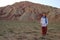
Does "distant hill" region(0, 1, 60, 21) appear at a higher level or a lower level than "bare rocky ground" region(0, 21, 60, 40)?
higher

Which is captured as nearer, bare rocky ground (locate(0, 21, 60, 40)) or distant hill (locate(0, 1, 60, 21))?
bare rocky ground (locate(0, 21, 60, 40))

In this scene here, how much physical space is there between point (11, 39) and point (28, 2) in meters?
13.9

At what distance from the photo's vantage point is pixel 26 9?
24609mm

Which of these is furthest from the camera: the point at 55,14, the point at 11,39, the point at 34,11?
the point at 34,11

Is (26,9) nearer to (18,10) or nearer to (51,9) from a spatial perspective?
(18,10)

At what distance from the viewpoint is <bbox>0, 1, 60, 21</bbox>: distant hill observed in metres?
22.7

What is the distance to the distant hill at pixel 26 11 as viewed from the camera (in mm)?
22703

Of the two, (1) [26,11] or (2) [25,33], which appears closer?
(2) [25,33]

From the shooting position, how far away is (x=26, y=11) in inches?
957

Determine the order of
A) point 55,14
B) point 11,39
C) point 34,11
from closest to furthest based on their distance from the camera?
point 11,39 → point 55,14 → point 34,11

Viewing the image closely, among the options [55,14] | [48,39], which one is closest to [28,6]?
[55,14]

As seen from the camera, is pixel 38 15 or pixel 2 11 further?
pixel 2 11

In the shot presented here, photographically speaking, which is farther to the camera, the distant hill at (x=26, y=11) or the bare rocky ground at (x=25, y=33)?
the distant hill at (x=26, y=11)

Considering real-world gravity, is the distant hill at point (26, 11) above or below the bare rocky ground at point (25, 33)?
above
